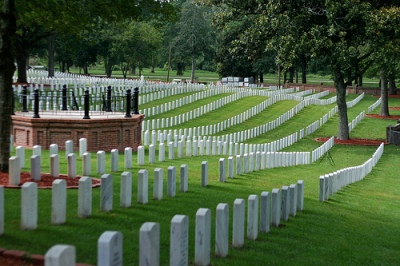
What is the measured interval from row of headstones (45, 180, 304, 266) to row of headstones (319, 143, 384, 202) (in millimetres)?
3898

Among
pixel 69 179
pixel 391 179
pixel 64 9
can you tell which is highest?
pixel 64 9

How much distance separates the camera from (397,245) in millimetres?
11266

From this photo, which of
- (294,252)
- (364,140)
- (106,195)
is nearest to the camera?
(294,252)

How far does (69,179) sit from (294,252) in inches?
226

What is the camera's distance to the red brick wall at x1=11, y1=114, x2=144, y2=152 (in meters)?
20.9

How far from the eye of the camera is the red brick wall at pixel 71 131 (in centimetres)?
2088

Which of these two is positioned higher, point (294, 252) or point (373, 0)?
point (373, 0)

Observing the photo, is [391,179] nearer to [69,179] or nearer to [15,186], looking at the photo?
[69,179]

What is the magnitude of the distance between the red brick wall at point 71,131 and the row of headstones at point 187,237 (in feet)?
35.8

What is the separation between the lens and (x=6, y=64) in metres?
12.8

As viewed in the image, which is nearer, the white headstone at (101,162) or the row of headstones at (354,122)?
the white headstone at (101,162)

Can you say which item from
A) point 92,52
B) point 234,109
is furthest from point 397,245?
point 92,52

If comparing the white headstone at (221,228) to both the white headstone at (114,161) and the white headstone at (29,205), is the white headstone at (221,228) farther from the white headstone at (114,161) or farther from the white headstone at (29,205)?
the white headstone at (114,161)

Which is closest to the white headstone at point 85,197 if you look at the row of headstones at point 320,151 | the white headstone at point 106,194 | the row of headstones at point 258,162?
the white headstone at point 106,194
